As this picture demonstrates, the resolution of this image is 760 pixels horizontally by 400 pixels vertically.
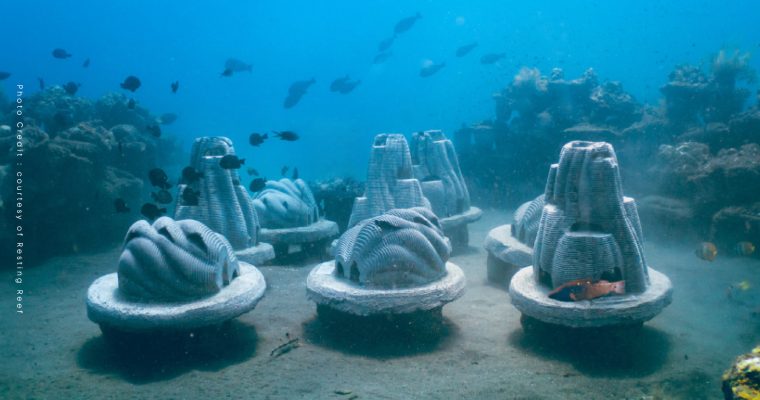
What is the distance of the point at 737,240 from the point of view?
10672 millimetres

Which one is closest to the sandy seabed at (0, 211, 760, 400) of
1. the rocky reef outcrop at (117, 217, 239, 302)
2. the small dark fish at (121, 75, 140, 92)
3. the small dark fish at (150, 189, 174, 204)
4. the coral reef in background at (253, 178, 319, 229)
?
the rocky reef outcrop at (117, 217, 239, 302)

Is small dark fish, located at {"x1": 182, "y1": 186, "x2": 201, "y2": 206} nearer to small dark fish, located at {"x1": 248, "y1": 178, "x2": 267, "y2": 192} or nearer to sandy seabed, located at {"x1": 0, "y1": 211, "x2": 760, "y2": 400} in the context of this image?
sandy seabed, located at {"x1": 0, "y1": 211, "x2": 760, "y2": 400}

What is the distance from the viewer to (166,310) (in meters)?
5.31

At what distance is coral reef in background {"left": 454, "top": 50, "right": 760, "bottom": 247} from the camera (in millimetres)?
11938

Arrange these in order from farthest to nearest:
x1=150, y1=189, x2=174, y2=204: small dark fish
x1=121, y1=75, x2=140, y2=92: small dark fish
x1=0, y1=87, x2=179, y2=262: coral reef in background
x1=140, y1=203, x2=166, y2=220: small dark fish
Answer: x1=0, y1=87, x2=179, y2=262: coral reef in background
x1=121, y1=75, x2=140, y2=92: small dark fish
x1=150, y1=189, x2=174, y2=204: small dark fish
x1=140, y1=203, x2=166, y2=220: small dark fish

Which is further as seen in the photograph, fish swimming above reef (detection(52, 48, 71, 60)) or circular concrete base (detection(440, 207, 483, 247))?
fish swimming above reef (detection(52, 48, 71, 60))

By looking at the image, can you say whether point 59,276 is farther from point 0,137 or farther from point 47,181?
point 0,137

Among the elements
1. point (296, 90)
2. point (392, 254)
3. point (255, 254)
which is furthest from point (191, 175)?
point (296, 90)

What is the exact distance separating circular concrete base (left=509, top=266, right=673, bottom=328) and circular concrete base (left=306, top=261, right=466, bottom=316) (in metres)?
1.00

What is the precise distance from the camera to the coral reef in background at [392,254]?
6.09 metres

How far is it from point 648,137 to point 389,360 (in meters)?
14.8

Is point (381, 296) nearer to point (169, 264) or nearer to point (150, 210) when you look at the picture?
point (169, 264)

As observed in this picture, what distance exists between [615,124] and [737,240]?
8.23 metres

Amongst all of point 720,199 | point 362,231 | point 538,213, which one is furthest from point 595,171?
point 720,199
